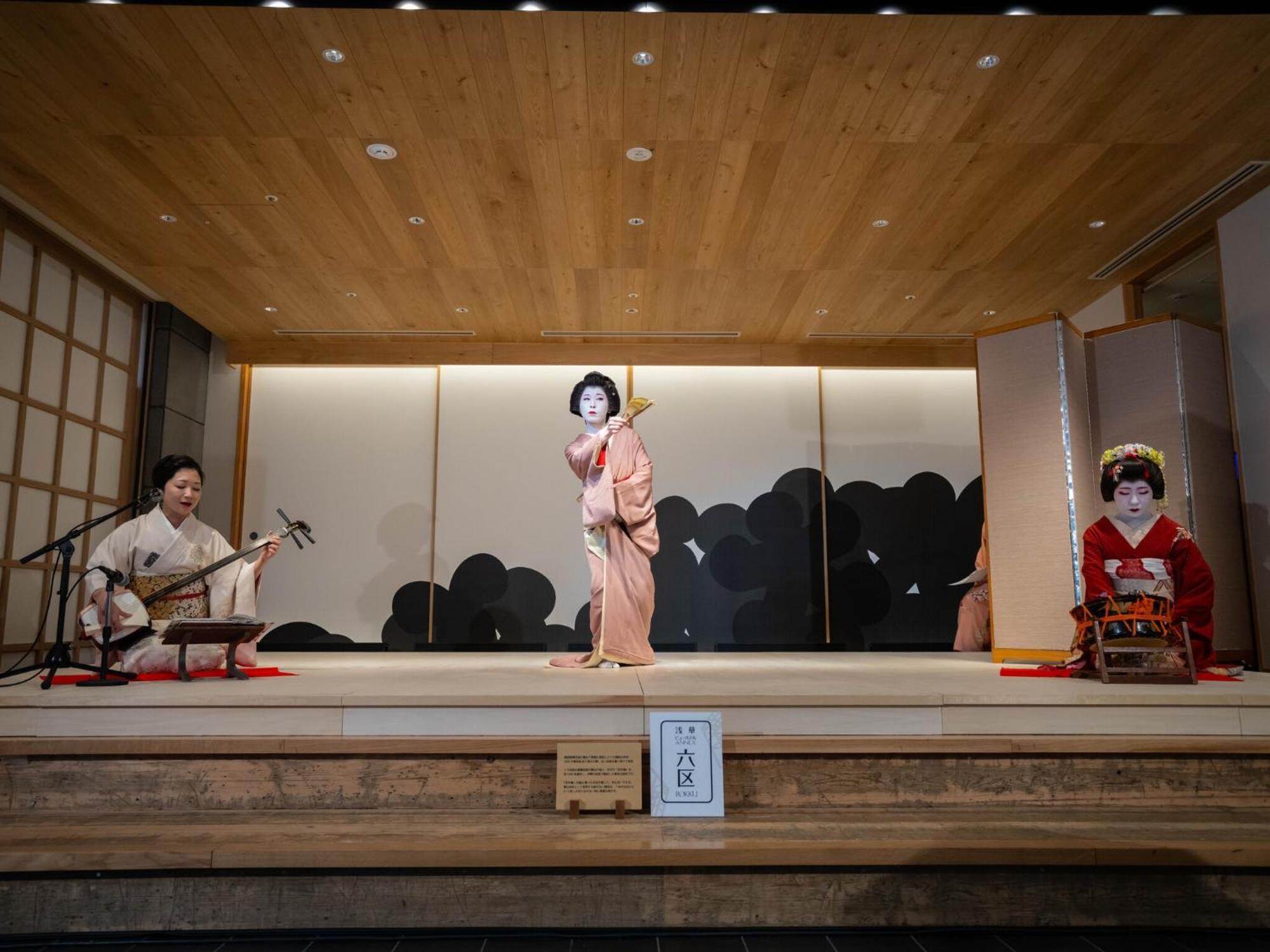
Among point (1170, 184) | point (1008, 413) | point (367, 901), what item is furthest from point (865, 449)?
point (367, 901)

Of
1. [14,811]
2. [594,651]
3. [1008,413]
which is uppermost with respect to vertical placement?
[1008,413]

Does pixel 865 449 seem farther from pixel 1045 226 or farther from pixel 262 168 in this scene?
pixel 262 168

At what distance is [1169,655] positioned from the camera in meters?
3.68

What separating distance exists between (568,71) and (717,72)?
652mm

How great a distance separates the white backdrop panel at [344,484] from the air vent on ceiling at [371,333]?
383 millimetres

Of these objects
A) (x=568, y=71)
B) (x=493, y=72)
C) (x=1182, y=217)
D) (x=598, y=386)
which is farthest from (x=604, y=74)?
(x=1182, y=217)

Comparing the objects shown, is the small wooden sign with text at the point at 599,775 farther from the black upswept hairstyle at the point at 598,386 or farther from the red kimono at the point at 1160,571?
the black upswept hairstyle at the point at 598,386

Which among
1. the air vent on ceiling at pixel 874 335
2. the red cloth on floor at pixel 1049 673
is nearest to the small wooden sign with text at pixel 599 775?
the red cloth on floor at pixel 1049 673

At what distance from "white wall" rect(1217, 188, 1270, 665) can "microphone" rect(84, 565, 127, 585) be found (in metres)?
5.81

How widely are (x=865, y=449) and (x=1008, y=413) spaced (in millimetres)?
2369

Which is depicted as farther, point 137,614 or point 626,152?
point 626,152

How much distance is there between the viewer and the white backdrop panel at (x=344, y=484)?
731 centimetres

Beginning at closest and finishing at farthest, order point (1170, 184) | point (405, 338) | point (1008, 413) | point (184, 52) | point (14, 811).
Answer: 1. point (14, 811)
2. point (184, 52)
3. point (1170, 184)
4. point (1008, 413)
5. point (405, 338)

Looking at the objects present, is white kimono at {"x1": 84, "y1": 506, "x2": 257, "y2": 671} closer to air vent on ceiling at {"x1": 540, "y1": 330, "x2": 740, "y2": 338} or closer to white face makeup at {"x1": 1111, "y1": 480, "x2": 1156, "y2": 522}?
air vent on ceiling at {"x1": 540, "y1": 330, "x2": 740, "y2": 338}
